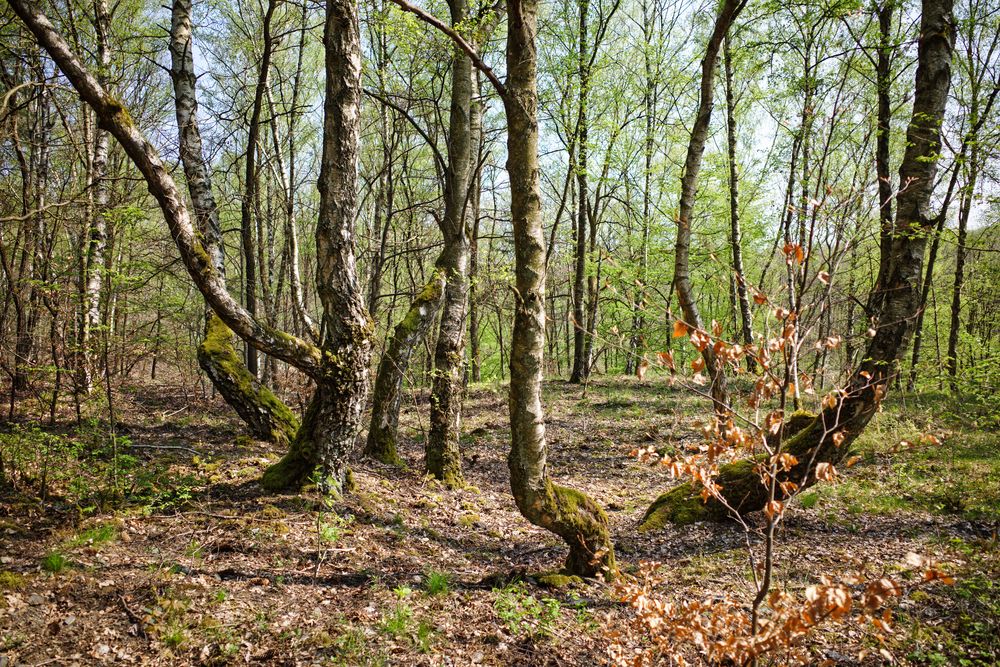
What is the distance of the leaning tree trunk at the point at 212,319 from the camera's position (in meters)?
7.01

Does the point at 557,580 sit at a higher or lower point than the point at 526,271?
lower

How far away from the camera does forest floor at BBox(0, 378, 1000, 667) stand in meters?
3.28

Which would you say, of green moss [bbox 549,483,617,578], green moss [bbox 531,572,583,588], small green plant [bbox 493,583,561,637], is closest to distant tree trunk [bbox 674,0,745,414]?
green moss [bbox 549,483,617,578]

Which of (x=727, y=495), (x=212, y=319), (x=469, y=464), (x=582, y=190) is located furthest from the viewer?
(x=582, y=190)

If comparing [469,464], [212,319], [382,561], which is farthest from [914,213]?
[212,319]

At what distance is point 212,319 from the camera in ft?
24.2

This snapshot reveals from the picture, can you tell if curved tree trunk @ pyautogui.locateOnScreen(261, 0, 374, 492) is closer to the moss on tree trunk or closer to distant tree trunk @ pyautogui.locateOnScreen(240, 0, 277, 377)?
distant tree trunk @ pyautogui.locateOnScreen(240, 0, 277, 377)

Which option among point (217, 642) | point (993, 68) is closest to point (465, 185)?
point (217, 642)

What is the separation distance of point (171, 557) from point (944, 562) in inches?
263

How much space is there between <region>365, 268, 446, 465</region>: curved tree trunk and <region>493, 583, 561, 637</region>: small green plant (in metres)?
3.40

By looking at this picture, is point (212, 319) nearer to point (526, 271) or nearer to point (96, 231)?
point (96, 231)

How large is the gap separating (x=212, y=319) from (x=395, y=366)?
9.61ft

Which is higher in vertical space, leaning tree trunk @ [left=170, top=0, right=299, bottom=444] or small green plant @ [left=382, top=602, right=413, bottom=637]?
leaning tree trunk @ [left=170, top=0, right=299, bottom=444]

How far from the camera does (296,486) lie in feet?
A: 17.9
